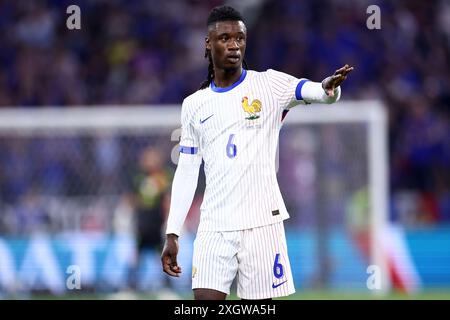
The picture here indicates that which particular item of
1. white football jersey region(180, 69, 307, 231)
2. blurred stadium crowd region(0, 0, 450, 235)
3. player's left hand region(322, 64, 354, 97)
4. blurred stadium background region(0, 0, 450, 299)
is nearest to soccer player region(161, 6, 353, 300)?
white football jersey region(180, 69, 307, 231)

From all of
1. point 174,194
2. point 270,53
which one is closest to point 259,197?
point 174,194

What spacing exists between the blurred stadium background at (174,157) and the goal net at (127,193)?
2 centimetres

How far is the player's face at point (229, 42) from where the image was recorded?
6.21 m

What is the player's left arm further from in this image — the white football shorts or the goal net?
the goal net

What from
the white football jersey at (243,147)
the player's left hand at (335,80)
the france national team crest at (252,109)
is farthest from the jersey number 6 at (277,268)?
the player's left hand at (335,80)

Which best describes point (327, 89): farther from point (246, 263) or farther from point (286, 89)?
point (246, 263)

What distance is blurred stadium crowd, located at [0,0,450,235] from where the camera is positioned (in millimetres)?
17359

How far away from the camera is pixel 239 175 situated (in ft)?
20.4

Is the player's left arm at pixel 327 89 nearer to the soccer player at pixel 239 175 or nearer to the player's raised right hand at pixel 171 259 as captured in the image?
the soccer player at pixel 239 175

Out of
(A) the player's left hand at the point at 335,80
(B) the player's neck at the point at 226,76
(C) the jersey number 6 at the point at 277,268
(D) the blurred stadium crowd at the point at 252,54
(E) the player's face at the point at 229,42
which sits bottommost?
(C) the jersey number 6 at the point at 277,268

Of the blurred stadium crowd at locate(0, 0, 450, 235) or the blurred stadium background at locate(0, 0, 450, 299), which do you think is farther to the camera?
the blurred stadium crowd at locate(0, 0, 450, 235)

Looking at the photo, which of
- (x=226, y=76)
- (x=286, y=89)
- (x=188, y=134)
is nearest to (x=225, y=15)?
(x=226, y=76)

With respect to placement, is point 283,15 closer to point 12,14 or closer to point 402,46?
point 402,46

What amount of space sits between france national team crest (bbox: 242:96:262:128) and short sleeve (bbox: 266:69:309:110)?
0.13 m
